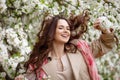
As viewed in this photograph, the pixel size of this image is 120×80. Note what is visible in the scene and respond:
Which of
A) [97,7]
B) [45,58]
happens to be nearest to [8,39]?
[45,58]

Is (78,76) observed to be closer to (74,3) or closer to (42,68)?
(42,68)

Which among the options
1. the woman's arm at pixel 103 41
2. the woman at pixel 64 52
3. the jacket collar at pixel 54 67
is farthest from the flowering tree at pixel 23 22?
the jacket collar at pixel 54 67

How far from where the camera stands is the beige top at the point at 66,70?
4414 millimetres

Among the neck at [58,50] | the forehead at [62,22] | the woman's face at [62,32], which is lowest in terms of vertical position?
the neck at [58,50]

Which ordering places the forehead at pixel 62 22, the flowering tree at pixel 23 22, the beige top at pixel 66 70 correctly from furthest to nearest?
1. the flowering tree at pixel 23 22
2. the forehead at pixel 62 22
3. the beige top at pixel 66 70

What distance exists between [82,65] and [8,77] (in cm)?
118

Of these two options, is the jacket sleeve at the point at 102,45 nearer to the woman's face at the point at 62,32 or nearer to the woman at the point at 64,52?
the woman at the point at 64,52

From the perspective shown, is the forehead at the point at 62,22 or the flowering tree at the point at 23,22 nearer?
the forehead at the point at 62,22

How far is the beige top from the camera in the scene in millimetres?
4414

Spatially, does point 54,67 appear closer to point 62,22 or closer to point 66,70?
point 66,70

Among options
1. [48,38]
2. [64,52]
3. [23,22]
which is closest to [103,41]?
[64,52]

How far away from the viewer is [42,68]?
177 inches

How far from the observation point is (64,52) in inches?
179

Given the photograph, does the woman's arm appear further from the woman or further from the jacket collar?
the jacket collar
